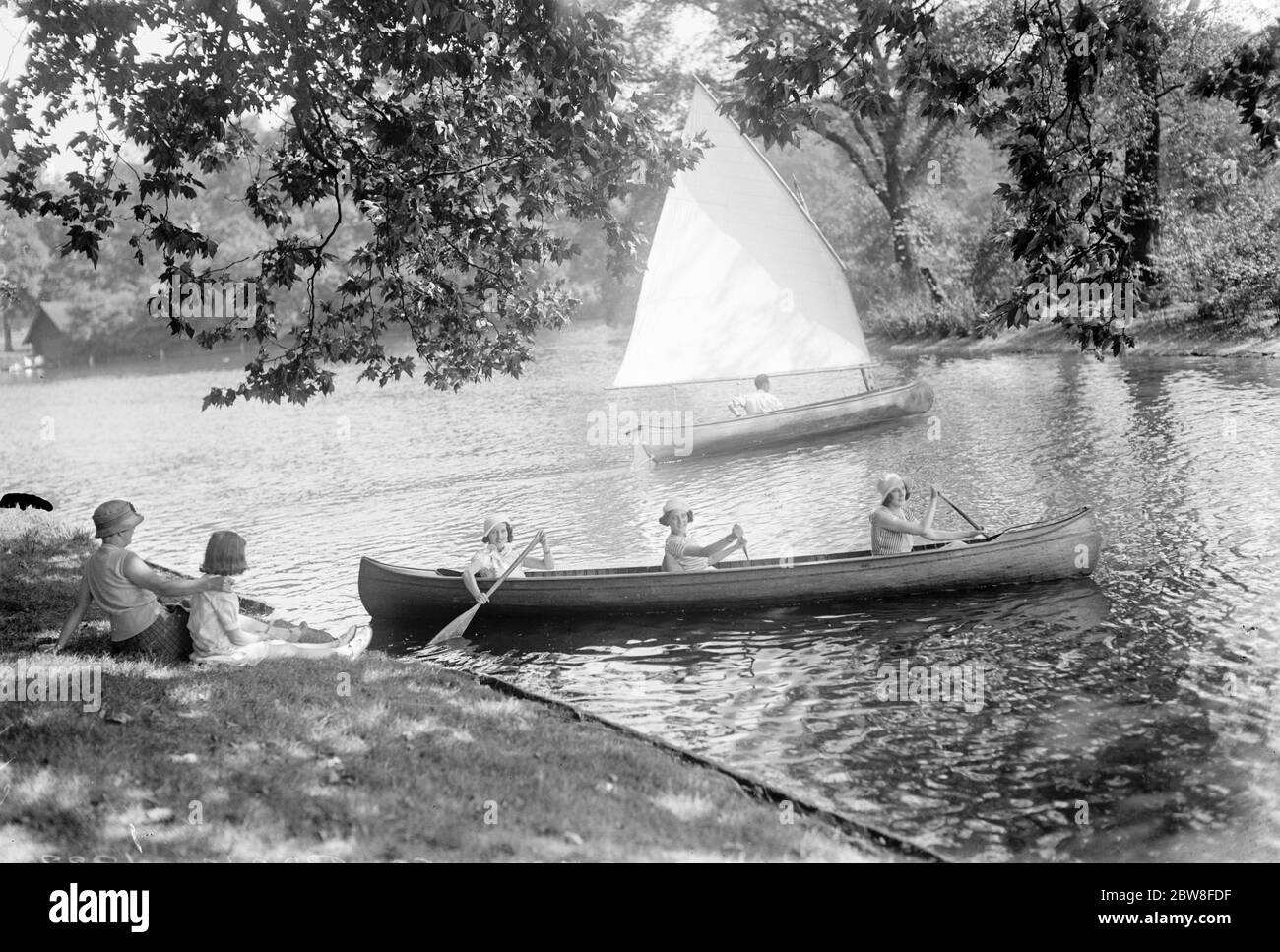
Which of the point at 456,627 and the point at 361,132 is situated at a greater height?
the point at 361,132

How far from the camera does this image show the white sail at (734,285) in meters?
29.0

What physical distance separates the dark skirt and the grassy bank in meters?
0.40

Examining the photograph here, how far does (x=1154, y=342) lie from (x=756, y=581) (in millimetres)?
30762

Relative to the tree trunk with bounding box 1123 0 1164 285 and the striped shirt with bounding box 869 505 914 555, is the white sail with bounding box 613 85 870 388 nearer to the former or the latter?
the tree trunk with bounding box 1123 0 1164 285

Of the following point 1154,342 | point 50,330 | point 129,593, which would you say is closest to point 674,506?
point 129,593

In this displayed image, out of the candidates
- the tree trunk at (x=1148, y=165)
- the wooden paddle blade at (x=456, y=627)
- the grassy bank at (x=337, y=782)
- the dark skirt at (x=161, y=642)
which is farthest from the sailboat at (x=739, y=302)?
the grassy bank at (x=337, y=782)

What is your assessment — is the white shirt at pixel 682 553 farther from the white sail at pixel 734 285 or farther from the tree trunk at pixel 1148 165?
the tree trunk at pixel 1148 165

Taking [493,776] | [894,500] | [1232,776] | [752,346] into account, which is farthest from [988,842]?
[752,346]

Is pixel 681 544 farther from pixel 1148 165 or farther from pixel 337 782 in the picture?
pixel 1148 165

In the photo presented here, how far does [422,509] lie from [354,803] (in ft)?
55.2

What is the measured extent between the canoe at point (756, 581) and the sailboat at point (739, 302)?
13.5m

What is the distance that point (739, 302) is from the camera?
29.7 metres

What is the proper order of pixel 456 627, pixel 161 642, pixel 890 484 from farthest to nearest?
pixel 890 484 → pixel 456 627 → pixel 161 642

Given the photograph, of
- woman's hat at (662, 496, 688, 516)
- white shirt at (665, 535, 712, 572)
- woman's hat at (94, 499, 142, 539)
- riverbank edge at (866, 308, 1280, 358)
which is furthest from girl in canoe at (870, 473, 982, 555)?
riverbank edge at (866, 308, 1280, 358)
